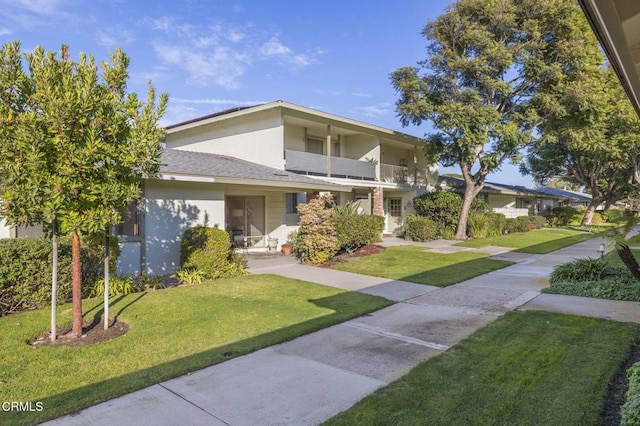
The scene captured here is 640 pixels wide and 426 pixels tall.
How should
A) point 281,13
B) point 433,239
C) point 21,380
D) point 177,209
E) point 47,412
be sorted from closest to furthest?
point 47,412 < point 21,380 < point 177,209 < point 281,13 < point 433,239

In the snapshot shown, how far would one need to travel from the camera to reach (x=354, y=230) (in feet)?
49.0

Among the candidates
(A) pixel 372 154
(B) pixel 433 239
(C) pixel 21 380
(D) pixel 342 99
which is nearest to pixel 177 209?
(C) pixel 21 380

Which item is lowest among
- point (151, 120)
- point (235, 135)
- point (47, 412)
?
point (47, 412)

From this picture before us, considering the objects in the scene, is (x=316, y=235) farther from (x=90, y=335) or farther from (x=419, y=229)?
(x=419, y=229)

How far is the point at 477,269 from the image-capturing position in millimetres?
11953

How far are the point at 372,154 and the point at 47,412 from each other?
19393mm

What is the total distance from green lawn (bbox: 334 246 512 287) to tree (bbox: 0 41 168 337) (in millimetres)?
7502

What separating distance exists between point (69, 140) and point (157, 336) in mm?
3030

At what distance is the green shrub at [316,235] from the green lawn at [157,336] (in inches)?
145

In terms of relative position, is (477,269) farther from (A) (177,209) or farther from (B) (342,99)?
(B) (342,99)

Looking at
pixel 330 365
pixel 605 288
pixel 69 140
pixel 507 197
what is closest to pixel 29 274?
pixel 69 140

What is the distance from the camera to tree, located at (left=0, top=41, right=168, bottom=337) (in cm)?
498

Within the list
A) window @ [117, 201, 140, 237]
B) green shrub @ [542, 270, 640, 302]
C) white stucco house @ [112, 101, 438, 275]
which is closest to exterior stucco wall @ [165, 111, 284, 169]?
white stucco house @ [112, 101, 438, 275]

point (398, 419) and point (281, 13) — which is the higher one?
→ point (281, 13)
